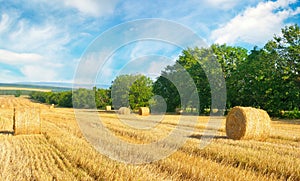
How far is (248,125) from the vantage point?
1021cm

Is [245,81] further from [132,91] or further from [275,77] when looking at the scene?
[132,91]

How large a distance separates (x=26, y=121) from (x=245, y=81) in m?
25.8

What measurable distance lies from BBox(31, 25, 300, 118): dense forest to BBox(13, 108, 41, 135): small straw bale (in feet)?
71.6

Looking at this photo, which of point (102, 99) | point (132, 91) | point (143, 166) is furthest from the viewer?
point (102, 99)

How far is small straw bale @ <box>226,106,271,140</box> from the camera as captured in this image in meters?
10.2

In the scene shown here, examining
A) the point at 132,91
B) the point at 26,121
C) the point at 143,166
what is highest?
the point at 132,91

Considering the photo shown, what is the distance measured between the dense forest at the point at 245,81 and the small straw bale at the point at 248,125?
1840 cm

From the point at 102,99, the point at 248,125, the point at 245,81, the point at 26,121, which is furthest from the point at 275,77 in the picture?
the point at 102,99

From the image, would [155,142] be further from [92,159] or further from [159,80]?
[159,80]

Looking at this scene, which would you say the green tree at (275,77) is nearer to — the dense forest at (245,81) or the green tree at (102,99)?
the dense forest at (245,81)

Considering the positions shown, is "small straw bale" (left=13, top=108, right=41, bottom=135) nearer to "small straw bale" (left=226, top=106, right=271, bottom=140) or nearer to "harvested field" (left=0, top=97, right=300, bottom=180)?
"harvested field" (left=0, top=97, right=300, bottom=180)

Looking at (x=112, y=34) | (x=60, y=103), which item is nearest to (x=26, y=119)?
(x=112, y=34)

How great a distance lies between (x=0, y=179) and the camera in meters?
4.48

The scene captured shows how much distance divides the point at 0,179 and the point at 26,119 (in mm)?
6895
